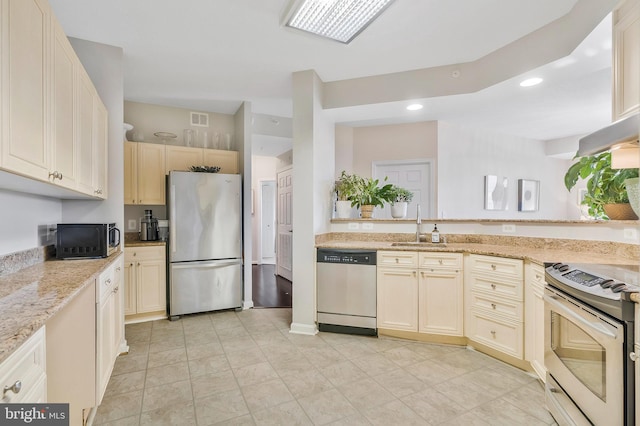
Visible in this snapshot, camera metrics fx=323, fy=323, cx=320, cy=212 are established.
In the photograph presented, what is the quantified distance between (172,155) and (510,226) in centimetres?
377

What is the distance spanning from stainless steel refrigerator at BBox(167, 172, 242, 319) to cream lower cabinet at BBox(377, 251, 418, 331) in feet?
5.90

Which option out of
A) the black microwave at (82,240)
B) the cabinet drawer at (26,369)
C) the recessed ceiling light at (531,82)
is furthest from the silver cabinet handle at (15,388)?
the recessed ceiling light at (531,82)

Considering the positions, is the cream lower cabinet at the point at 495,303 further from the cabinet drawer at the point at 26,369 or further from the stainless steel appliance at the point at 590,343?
the cabinet drawer at the point at 26,369

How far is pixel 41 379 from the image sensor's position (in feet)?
3.59

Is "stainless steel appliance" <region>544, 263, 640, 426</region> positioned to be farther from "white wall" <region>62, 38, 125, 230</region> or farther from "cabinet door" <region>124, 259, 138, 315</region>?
"cabinet door" <region>124, 259, 138, 315</region>

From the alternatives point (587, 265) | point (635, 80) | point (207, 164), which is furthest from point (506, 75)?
point (207, 164)

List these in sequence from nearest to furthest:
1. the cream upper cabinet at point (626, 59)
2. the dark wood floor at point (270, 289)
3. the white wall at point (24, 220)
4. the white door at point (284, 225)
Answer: the cream upper cabinet at point (626, 59) → the white wall at point (24, 220) → the dark wood floor at point (270, 289) → the white door at point (284, 225)

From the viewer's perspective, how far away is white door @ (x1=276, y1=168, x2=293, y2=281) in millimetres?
5698

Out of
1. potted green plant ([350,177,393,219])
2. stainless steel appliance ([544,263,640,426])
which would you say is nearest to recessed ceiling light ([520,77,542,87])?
potted green plant ([350,177,393,219])

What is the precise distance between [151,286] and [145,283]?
0.23 feet

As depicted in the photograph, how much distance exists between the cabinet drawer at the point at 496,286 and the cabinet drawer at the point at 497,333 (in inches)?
7.8

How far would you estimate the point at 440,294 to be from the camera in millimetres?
2877

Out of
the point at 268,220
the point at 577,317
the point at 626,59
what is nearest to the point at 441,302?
the point at 577,317

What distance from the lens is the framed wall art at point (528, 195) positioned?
5859mm
